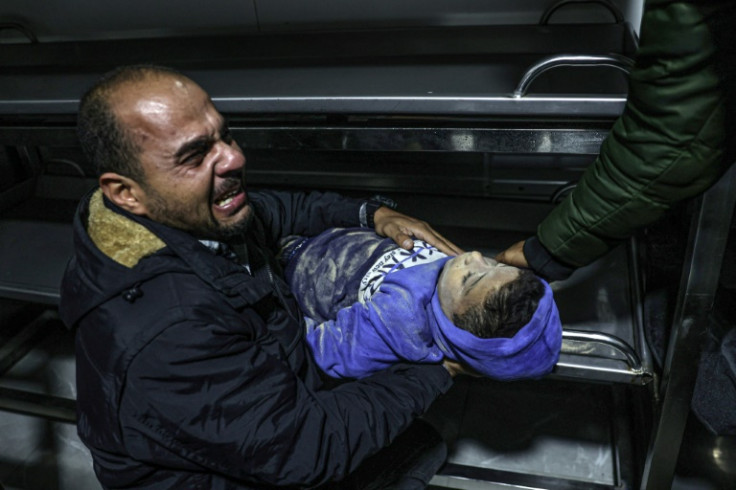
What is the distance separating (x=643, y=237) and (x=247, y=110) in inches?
42.2

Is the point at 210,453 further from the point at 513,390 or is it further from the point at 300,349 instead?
the point at 513,390

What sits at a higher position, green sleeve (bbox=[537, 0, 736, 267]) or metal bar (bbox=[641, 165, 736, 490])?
green sleeve (bbox=[537, 0, 736, 267])

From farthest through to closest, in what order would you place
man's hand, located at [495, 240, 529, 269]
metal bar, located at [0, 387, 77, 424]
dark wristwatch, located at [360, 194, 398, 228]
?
1. metal bar, located at [0, 387, 77, 424]
2. dark wristwatch, located at [360, 194, 398, 228]
3. man's hand, located at [495, 240, 529, 269]

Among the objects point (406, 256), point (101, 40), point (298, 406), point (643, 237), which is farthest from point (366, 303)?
point (101, 40)

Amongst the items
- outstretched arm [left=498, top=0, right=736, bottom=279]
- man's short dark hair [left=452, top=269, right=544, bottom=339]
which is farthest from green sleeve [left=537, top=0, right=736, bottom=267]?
man's short dark hair [left=452, top=269, right=544, bottom=339]

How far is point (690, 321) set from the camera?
1.23m

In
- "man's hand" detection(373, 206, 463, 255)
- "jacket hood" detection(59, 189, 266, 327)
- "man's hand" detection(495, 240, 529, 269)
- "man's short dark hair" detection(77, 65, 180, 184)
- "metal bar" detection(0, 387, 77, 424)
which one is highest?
"man's short dark hair" detection(77, 65, 180, 184)

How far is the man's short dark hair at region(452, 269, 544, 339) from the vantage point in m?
1.16

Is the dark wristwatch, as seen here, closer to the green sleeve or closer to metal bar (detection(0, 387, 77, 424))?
the green sleeve

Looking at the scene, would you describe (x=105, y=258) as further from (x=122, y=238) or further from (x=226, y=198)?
(x=226, y=198)

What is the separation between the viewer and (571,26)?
1678mm

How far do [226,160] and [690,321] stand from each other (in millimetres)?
950

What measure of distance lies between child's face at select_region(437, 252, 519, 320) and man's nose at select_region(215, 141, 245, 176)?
465mm

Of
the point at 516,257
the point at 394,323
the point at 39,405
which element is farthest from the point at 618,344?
the point at 39,405
